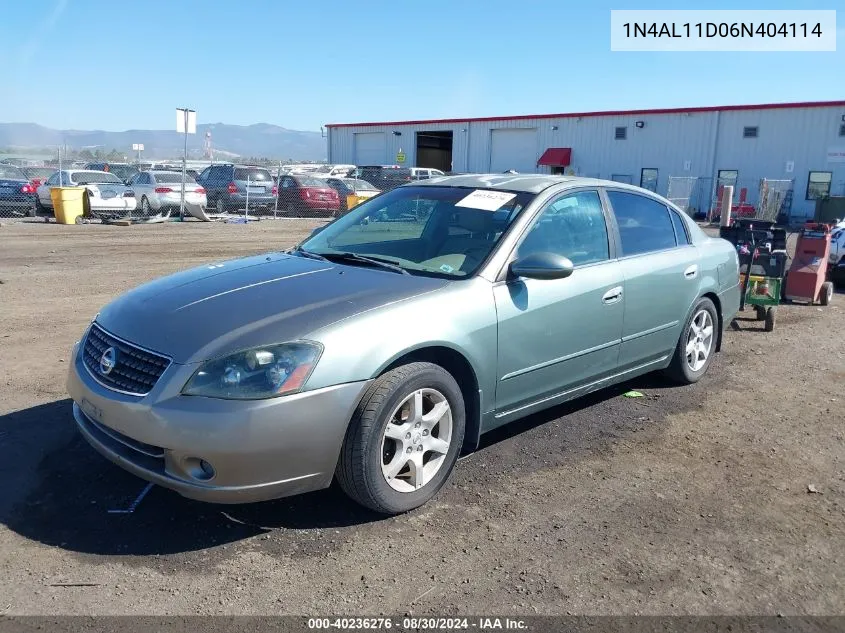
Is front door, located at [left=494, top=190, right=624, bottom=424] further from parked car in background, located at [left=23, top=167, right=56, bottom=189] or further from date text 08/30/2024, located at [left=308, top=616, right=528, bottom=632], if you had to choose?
parked car in background, located at [left=23, top=167, right=56, bottom=189]

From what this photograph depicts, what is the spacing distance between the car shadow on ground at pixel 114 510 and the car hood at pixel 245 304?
858 mm

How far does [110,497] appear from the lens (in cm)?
380

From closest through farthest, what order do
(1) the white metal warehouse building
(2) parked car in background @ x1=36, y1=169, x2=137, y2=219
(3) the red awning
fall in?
(2) parked car in background @ x1=36, y1=169, x2=137, y2=219 → (1) the white metal warehouse building → (3) the red awning

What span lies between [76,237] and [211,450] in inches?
592

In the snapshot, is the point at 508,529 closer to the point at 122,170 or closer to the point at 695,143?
the point at 122,170

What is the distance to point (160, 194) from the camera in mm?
21719

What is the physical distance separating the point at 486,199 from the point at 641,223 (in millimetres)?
1382

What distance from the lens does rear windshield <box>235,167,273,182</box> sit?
25.2m

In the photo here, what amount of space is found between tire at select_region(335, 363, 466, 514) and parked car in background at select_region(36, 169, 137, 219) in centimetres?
1931

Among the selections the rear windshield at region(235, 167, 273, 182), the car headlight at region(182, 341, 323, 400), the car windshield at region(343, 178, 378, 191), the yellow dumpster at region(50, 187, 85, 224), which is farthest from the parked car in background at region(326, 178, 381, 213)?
the car headlight at region(182, 341, 323, 400)

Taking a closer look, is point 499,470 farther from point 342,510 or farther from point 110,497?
point 110,497

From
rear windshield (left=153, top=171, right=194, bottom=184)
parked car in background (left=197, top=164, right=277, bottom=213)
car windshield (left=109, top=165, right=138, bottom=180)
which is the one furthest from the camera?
car windshield (left=109, top=165, right=138, bottom=180)

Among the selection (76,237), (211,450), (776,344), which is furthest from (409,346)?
(76,237)

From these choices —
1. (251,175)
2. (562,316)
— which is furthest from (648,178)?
(562,316)
